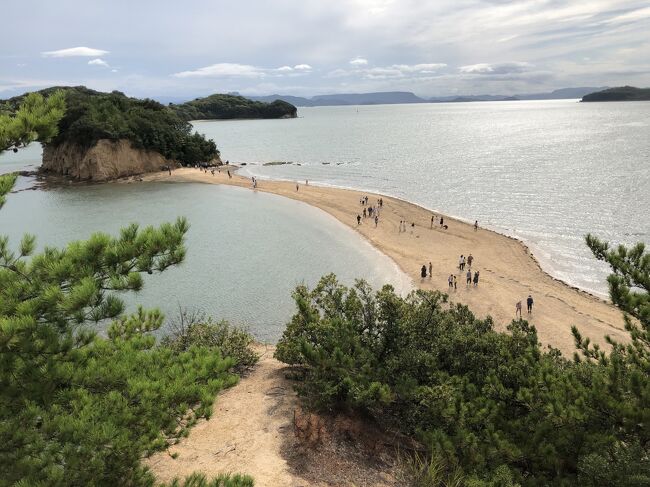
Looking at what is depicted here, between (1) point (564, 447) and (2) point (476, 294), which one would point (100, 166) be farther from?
(1) point (564, 447)

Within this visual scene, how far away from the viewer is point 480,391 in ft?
31.5

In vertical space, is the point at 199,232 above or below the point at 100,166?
below

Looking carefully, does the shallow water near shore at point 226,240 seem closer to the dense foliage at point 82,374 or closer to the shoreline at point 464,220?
the dense foliage at point 82,374

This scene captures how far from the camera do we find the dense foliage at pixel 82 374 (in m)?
5.42

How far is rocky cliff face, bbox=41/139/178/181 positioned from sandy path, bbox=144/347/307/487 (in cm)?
5454

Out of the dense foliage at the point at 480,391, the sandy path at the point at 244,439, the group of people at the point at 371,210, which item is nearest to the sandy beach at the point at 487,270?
the group of people at the point at 371,210

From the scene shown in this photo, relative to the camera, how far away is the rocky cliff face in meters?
57.7

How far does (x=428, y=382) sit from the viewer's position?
1017 centimetres

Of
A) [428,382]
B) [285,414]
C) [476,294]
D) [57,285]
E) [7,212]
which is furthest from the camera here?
[7,212]

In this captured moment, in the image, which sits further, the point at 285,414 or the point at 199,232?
the point at 199,232

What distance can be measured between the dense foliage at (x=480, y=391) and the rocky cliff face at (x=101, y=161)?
5552cm

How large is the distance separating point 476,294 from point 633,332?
1661 cm

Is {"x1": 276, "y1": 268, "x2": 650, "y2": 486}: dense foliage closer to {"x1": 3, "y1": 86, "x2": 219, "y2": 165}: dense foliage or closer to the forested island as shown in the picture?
{"x1": 3, "y1": 86, "x2": 219, "y2": 165}: dense foliage

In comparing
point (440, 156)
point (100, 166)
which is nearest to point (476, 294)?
point (100, 166)
